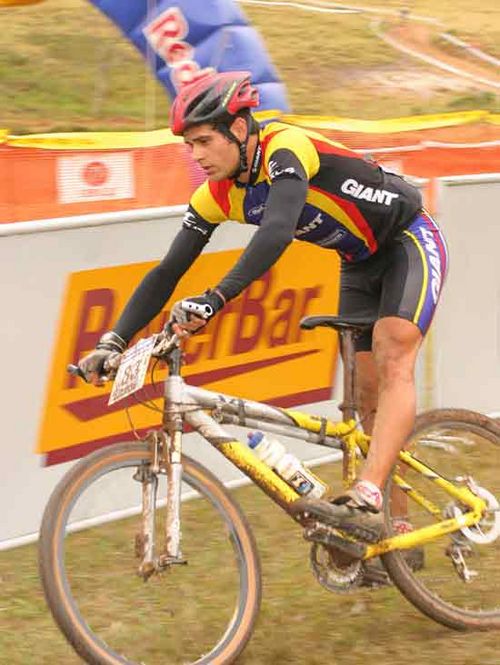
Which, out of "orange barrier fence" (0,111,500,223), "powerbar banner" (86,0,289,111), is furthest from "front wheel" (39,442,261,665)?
"powerbar banner" (86,0,289,111)

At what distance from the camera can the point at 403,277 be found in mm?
4918

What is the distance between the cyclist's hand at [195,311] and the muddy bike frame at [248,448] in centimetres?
9

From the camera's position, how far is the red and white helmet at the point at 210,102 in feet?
14.5

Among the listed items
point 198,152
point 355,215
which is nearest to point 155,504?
point 198,152

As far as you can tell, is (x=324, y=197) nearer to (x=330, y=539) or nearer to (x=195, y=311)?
Result: (x=195, y=311)

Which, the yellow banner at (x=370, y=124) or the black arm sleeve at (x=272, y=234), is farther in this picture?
the yellow banner at (x=370, y=124)

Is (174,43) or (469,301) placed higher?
(469,301)

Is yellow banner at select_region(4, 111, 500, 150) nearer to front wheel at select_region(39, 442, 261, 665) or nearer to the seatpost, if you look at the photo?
the seatpost

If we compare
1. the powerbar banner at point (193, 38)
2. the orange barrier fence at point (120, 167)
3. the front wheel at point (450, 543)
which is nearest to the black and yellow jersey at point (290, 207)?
the front wheel at point (450, 543)

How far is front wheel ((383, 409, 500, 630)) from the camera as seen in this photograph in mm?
4969

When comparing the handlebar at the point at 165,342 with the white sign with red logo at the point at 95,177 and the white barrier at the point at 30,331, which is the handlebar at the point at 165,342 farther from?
the white sign with red logo at the point at 95,177

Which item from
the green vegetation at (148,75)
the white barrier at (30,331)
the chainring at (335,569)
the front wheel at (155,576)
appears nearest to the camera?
the front wheel at (155,576)

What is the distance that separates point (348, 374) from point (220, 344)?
166cm

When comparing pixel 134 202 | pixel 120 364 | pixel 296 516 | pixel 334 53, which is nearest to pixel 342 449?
pixel 296 516
